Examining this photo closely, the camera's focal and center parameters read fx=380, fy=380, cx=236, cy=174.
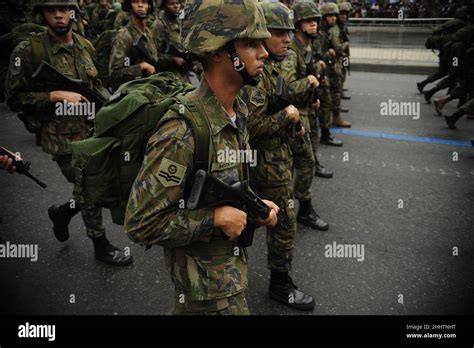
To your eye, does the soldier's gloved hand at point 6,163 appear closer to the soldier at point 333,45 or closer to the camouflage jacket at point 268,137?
the camouflage jacket at point 268,137

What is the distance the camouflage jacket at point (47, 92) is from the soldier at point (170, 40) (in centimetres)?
114

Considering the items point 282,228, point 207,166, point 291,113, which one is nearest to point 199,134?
point 207,166

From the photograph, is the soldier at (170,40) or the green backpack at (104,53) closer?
the green backpack at (104,53)

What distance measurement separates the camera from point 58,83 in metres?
3.00

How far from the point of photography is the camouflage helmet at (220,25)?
1542 mm

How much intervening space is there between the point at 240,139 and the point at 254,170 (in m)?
1.11

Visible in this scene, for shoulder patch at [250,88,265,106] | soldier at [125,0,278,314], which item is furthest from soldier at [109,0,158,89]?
soldier at [125,0,278,314]

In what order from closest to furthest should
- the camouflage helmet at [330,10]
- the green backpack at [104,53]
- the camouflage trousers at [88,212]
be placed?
the camouflage trousers at [88,212] < the green backpack at [104,53] < the camouflage helmet at [330,10]

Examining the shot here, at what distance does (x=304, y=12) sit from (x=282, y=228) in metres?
2.23

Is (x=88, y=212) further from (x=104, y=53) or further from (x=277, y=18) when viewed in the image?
(x=277, y=18)

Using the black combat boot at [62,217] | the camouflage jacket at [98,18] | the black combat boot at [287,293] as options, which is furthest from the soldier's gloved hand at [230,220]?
the camouflage jacket at [98,18]

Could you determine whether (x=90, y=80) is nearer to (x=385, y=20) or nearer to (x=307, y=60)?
(x=307, y=60)

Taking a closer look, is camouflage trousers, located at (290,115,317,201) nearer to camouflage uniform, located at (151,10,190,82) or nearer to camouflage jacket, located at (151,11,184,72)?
camouflage uniform, located at (151,10,190,82)

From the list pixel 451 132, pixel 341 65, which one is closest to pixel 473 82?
pixel 451 132
